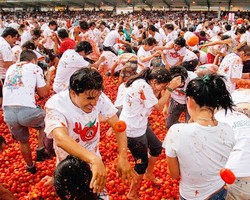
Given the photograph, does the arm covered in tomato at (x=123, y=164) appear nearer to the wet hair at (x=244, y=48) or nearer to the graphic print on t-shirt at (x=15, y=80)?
the graphic print on t-shirt at (x=15, y=80)

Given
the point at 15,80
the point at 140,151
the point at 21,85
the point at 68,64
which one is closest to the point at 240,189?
the point at 140,151

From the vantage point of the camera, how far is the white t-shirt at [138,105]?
3.14 metres

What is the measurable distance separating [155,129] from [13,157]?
105 inches

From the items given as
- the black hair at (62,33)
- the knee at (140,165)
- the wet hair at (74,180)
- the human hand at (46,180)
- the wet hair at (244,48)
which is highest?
the black hair at (62,33)

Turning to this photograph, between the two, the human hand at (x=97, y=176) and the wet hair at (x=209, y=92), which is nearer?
the human hand at (x=97, y=176)

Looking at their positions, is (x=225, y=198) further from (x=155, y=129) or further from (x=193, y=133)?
(x=155, y=129)

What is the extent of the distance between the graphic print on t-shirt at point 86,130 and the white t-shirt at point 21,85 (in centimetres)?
172

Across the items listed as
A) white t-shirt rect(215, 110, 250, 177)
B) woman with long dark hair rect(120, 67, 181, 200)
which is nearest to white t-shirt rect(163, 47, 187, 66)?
woman with long dark hair rect(120, 67, 181, 200)

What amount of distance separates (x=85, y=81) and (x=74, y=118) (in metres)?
0.34

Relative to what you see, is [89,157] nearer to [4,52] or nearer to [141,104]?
[141,104]

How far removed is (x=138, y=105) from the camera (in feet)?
10.6

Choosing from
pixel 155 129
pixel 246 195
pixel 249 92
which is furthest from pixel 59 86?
pixel 246 195

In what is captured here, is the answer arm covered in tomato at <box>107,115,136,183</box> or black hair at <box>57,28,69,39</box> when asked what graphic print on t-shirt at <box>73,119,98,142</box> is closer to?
arm covered in tomato at <box>107,115,136,183</box>

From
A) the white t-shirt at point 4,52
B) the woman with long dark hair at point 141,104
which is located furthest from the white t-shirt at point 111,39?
the woman with long dark hair at point 141,104
